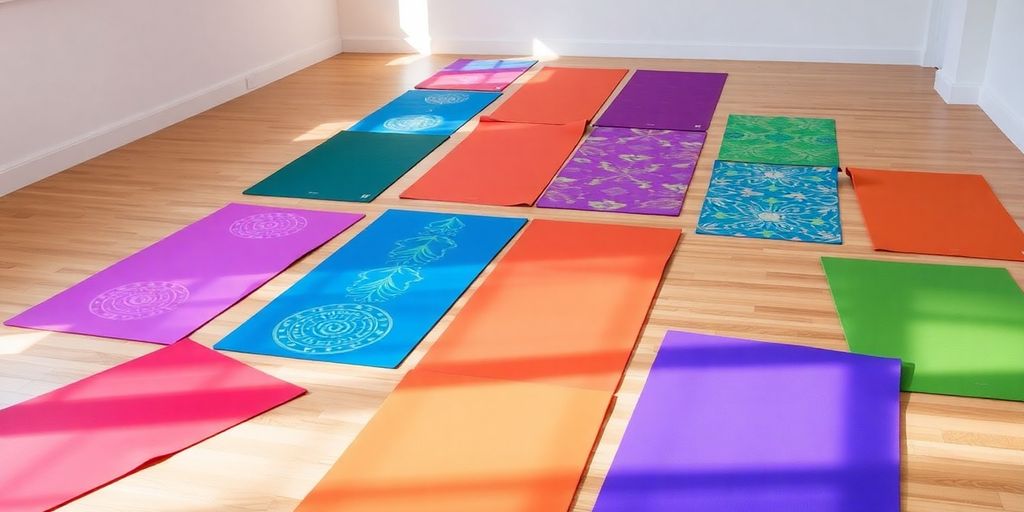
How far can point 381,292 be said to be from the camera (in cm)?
333

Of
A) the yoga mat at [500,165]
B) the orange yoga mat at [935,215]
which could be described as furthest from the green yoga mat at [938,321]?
the yoga mat at [500,165]

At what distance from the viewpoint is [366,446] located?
2.49m

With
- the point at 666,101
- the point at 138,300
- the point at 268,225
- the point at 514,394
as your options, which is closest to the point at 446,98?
the point at 666,101

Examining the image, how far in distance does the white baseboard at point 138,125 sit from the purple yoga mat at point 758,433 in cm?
329

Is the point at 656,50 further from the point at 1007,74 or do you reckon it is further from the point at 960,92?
the point at 1007,74

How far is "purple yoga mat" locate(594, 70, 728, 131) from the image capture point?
533 cm

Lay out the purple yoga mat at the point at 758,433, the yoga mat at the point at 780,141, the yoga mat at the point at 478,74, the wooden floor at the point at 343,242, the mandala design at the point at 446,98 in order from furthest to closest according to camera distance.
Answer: the yoga mat at the point at 478,74
the mandala design at the point at 446,98
the yoga mat at the point at 780,141
the wooden floor at the point at 343,242
the purple yoga mat at the point at 758,433

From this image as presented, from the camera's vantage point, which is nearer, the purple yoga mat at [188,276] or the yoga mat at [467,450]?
the yoga mat at [467,450]

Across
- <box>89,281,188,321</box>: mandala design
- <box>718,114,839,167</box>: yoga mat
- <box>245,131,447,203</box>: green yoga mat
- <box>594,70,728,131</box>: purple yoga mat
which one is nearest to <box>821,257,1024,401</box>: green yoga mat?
<box>718,114,839,167</box>: yoga mat

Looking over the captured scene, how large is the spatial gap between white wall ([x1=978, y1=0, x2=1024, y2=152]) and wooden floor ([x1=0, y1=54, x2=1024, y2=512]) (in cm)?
9

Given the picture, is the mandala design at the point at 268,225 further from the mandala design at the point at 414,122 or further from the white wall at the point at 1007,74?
the white wall at the point at 1007,74

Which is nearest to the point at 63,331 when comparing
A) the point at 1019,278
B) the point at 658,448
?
the point at 658,448

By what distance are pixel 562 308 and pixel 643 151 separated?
188 centimetres

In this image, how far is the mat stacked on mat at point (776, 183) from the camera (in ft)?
12.6
